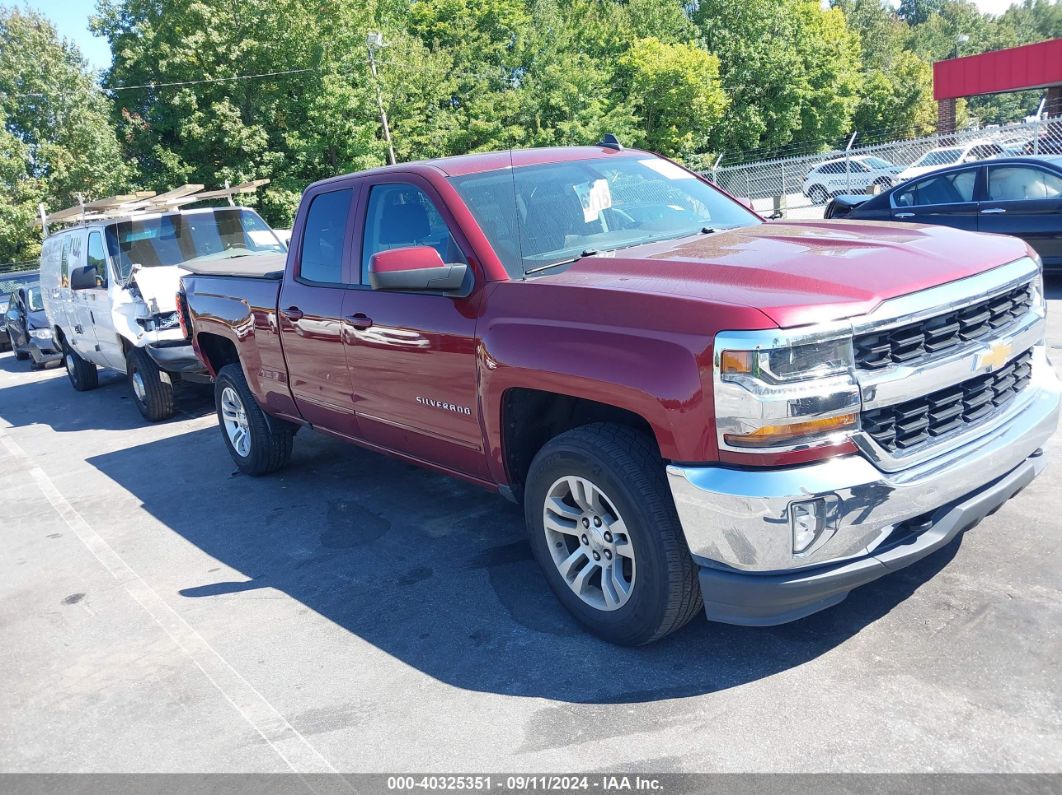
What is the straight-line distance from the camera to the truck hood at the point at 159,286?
8938 mm

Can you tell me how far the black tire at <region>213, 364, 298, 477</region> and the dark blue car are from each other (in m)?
6.66

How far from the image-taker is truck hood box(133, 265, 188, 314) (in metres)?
8.94

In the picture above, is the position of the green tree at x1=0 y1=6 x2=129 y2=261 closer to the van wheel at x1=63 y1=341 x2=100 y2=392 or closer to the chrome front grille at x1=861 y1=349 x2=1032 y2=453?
the van wheel at x1=63 y1=341 x2=100 y2=392

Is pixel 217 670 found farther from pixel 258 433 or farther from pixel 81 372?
pixel 81 372

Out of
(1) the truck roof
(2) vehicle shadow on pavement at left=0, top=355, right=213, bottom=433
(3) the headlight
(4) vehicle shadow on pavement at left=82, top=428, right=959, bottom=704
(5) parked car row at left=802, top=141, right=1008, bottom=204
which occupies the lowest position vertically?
(2) vehicle shadow on pavement at left=0, top=355, right=213, bottom=433

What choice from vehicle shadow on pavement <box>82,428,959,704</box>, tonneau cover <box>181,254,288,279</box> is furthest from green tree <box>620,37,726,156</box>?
vehicle shadow on pavement <box>82,428,959,704</box>

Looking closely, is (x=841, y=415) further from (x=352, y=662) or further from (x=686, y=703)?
(x=352, y=662)

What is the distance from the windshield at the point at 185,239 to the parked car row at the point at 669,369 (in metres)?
4.73

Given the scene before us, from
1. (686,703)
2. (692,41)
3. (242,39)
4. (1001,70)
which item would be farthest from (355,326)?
(692,41)

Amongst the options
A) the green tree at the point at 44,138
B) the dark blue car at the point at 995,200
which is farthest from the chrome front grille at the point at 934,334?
the green tree at the point at 44,138

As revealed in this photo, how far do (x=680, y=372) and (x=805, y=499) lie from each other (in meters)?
0.59

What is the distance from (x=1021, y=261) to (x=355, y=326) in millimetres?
3174

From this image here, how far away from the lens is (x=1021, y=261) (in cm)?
368

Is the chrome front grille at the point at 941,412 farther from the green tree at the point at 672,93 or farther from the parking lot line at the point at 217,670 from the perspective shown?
the green tree at the point at 672,93
